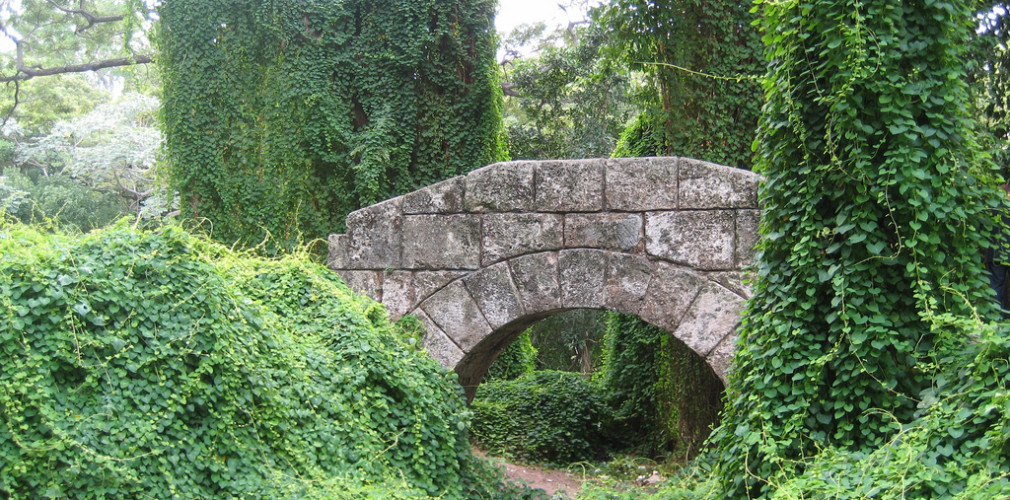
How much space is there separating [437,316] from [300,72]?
4515 millimetres

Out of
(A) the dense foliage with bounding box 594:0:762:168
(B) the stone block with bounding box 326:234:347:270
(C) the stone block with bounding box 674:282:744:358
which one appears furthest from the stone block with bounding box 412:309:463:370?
(A) the dense foliage with bounding box 594:0:762:168

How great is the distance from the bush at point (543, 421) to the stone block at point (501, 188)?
Result: 12.6ft

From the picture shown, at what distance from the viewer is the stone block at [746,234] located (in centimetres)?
565

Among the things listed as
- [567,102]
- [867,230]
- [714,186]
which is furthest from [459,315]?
[567,102]

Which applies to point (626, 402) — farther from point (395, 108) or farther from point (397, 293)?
point (397, 293)

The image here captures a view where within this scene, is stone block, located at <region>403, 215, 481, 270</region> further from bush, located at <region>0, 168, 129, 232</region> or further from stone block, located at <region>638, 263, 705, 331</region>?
bush, located at <region>0, 168, 129, 232</region>

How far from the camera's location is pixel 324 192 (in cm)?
961

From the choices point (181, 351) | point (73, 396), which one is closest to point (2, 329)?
point (73, 396)

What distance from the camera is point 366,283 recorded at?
6391mm

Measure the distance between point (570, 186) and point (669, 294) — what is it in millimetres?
998

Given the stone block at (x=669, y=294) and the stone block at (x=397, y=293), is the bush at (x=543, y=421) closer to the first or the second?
the stone block at (x=397, y=293)

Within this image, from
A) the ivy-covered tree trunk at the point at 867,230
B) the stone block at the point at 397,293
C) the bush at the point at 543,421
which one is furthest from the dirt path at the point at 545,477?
the ivy-covered tree trunk at the point at 867,230

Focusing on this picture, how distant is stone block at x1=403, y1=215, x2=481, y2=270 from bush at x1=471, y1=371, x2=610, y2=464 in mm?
3506

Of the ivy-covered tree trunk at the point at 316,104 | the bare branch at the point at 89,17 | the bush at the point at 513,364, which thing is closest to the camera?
the ivy-covered tree trunk at the point at 316,104
